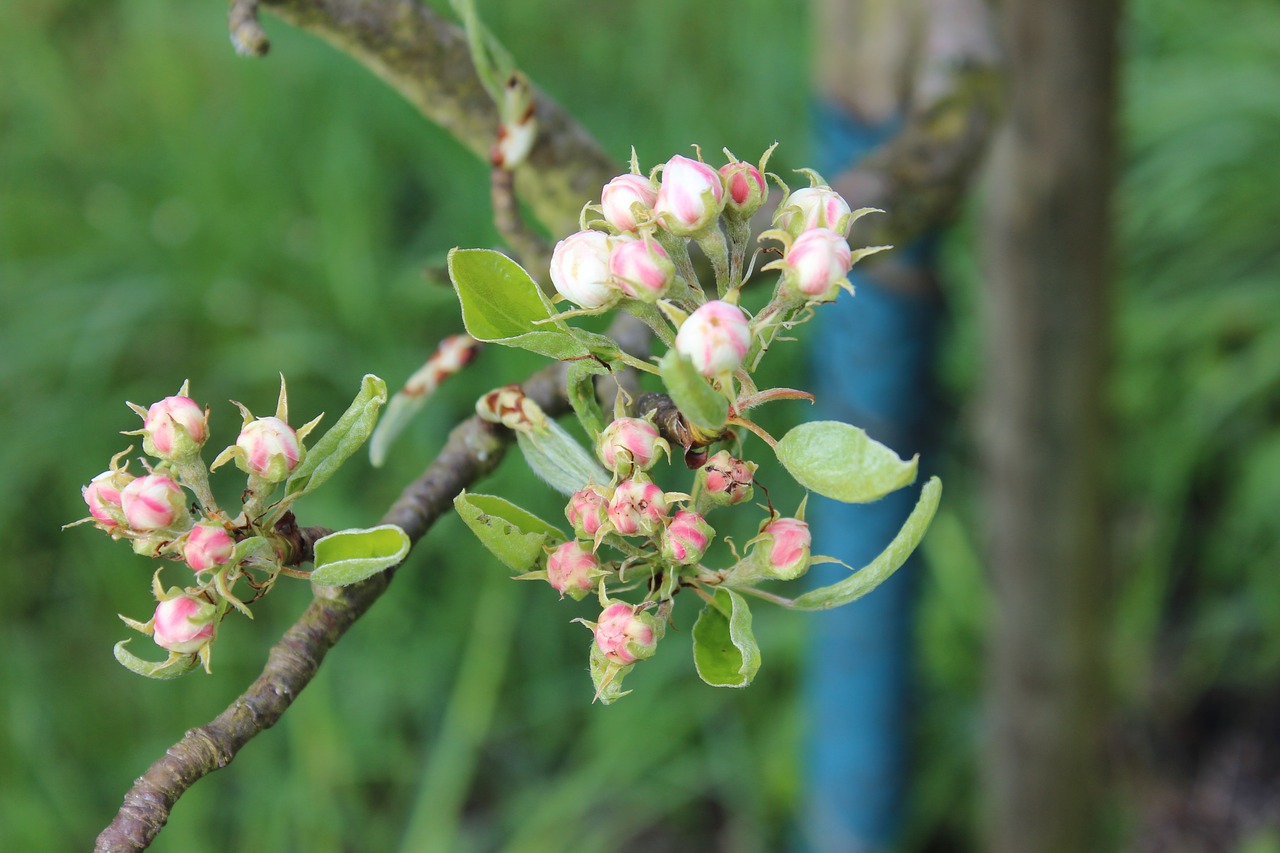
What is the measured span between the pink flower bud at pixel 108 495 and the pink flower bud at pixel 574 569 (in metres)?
0.17

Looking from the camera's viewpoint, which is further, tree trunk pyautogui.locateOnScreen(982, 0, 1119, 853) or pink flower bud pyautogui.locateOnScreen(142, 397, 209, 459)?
tree trunk pyautogui.locateOnScreen(982, 0, 1119, 853)

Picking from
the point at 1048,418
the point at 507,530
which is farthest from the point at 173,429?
the point at 1048,418

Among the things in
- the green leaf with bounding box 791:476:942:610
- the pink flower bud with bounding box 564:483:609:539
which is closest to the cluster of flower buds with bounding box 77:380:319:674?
the pink flower bud with bounding box 564:483:609:539

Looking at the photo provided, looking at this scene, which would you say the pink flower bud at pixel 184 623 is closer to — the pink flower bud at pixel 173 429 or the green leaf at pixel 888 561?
the pink flower bud at pixel 173 429

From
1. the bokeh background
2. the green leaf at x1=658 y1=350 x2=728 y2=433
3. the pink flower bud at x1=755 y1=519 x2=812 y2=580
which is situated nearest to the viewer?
the green leaf at x1=658 y1=350 x2=728 y2=433

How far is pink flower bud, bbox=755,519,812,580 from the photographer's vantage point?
45 centimetres

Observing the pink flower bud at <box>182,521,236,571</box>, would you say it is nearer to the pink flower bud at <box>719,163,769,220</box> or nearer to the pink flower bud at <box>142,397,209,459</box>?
the pink flower bud at <box>142,397,209,459</box>

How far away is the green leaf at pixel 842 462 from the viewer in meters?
0.36

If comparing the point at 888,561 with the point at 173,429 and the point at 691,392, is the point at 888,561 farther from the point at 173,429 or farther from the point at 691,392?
the point at 173,429

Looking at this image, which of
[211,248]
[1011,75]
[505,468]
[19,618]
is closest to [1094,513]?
[1011,75]

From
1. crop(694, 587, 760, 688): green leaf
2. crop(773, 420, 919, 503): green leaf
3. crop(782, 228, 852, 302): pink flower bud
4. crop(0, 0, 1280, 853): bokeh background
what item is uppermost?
crop(782, 228, 852, 302): pink flower bud

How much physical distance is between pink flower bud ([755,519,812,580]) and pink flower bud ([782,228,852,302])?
0.10 m

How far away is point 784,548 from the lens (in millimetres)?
449

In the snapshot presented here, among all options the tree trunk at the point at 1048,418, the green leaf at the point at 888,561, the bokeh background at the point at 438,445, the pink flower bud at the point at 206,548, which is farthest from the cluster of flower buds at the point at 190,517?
the bokeh background at the point at 438,445
